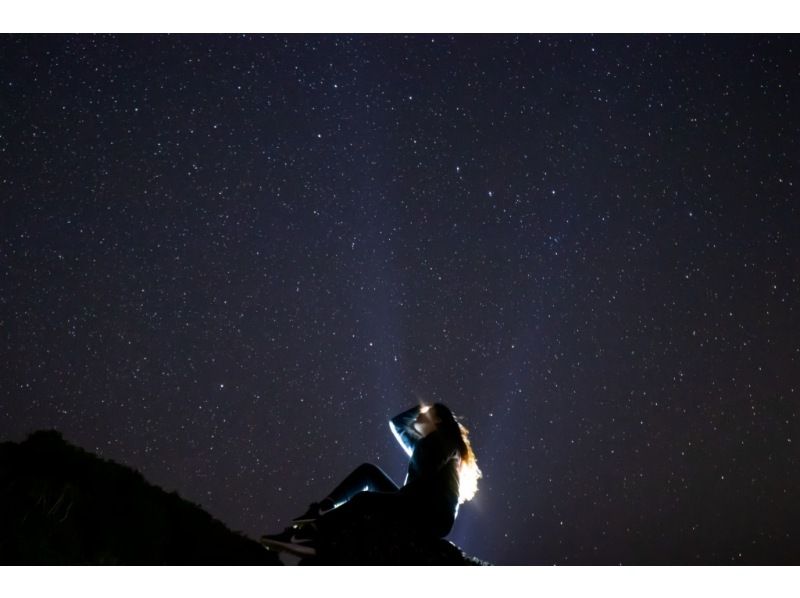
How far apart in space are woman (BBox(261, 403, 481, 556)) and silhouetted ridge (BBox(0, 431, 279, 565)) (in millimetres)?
380

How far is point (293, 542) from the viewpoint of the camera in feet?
9.66

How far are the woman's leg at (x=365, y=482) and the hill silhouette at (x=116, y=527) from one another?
35 cm

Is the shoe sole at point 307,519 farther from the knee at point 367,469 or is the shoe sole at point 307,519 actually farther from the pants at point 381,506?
the knee at point 367,469

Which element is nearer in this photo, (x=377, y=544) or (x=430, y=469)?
(x=377, y=544)

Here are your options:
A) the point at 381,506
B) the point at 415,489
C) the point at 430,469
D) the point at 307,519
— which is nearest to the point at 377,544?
the point at 381,506

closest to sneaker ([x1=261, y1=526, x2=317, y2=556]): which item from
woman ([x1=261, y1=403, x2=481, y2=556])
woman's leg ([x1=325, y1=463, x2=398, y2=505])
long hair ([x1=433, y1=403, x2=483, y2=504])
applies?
woman ([x1=261, y1=403, x2=481, y2=556])

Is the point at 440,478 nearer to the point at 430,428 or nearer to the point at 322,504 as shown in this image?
the point at 430,428

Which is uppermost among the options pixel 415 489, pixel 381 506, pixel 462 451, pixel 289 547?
pixel 462 451

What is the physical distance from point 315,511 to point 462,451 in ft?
3.70

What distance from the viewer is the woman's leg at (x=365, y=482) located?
351cm

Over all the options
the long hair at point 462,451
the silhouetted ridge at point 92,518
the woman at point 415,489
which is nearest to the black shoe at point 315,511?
the woman at point 415,489

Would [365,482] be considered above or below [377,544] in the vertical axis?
above

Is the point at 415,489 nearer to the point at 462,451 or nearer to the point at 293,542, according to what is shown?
the point at 462,451
